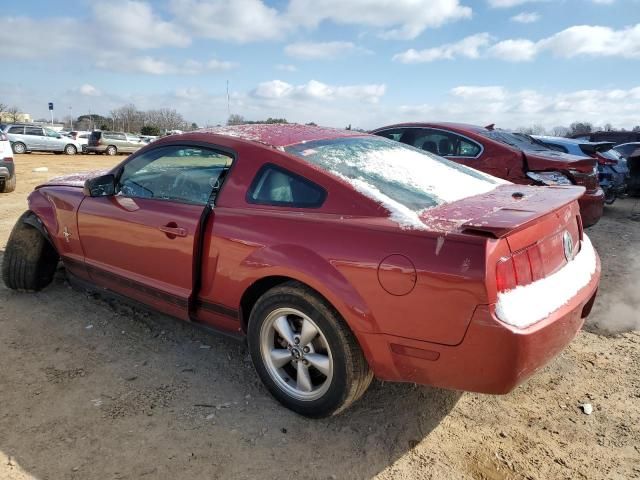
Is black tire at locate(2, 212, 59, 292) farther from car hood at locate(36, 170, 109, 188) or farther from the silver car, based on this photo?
the silver car

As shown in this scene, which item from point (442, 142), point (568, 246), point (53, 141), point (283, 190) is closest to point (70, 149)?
point (53, 141)

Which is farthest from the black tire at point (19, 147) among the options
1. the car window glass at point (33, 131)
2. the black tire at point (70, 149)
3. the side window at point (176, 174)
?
the side window at point (176, 174)

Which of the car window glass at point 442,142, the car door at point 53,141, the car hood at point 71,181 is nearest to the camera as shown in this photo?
the car hood at point 71,181

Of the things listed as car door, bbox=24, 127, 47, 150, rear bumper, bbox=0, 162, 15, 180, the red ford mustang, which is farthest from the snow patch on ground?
car door, bbox=24, 127, 47, 150

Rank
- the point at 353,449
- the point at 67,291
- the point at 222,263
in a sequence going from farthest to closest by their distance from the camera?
1. the point at 67,291
2. the point at 222,263
3. the point at 353,449

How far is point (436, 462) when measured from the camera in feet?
7.60

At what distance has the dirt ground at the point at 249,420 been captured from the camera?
2.27 meters

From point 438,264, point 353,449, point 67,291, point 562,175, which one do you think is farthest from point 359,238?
point 562,175

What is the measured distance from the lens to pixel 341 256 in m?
2.28

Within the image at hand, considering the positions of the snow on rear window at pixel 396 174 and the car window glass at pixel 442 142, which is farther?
the car window glass at pixel 442 142

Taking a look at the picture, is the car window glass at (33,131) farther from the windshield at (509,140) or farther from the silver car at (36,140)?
the windshield at (509,140)

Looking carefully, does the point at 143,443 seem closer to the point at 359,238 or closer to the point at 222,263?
the point at 222,263

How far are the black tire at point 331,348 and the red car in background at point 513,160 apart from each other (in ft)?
A: 13.1

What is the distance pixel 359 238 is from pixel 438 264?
→ 394mm
